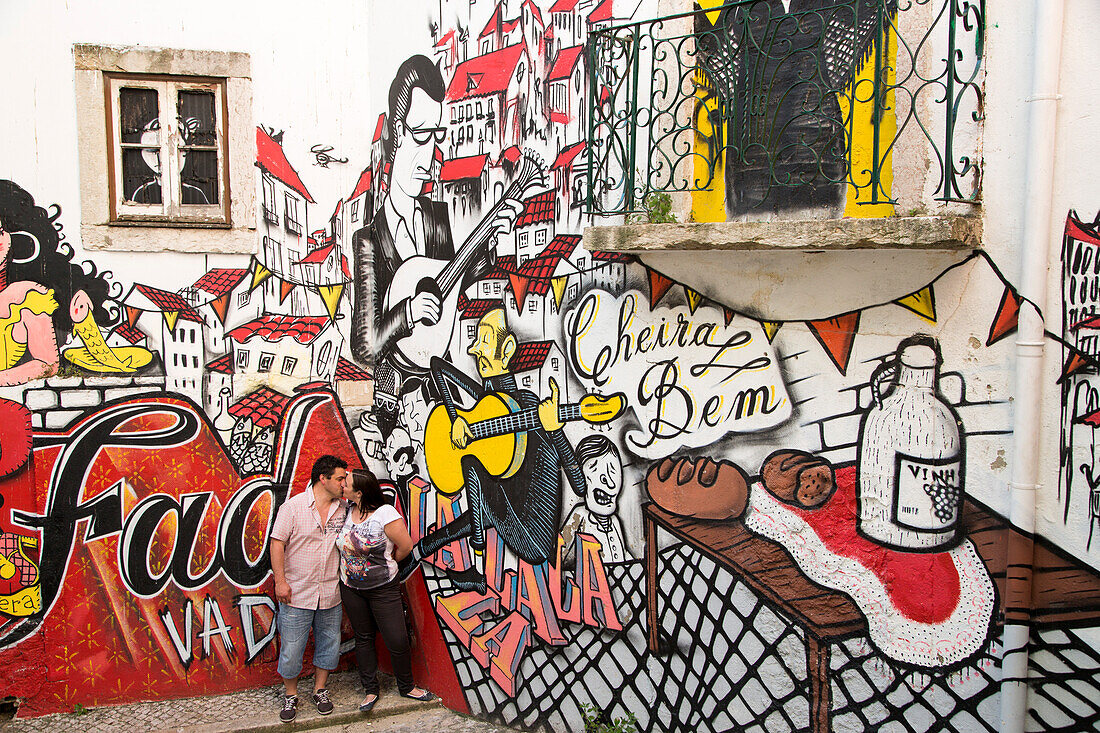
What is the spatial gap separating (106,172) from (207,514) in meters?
2.53

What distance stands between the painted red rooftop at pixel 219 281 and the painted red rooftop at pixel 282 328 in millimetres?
289

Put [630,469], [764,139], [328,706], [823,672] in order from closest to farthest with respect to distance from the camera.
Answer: [823,672] → [764,139] → [630,469] → [328,706]

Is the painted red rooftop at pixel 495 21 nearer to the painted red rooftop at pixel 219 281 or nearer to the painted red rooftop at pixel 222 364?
the painted red rooftop at pixel 219 281

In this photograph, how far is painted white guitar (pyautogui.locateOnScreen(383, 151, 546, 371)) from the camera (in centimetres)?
526

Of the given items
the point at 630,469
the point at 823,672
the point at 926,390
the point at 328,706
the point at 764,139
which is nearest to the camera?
the point at 926,390

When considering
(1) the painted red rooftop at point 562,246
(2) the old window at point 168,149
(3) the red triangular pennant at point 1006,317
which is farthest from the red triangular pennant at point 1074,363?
(2) the old window at point 168,149

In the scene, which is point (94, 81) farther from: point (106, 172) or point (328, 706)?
point (328, 706)

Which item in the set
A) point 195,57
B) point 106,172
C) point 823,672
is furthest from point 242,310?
point 823,672

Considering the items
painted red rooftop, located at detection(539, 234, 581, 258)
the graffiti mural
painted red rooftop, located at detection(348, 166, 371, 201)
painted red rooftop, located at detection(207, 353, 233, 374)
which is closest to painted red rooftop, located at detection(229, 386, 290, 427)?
the graffiti mural

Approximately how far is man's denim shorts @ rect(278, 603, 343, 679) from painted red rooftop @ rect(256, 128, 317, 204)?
302cm

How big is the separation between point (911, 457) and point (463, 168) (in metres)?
3.30

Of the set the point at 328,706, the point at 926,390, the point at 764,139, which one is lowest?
the point at 328,706

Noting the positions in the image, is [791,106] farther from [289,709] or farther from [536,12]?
[289,709]

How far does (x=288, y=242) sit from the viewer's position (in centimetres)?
587
